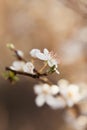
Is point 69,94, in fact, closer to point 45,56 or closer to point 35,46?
point 45,56

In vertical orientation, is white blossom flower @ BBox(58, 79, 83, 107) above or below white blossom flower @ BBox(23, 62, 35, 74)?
above

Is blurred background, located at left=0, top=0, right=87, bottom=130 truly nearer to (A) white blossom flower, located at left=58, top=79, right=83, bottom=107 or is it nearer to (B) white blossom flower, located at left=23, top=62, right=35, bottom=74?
(A) white blossom flower, located at left=58, top=79, right=83, bottom=107

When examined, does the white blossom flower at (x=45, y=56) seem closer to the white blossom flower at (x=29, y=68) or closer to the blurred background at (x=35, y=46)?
the white blossom flower at (x=29, y=68)

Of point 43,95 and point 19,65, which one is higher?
point 43,95

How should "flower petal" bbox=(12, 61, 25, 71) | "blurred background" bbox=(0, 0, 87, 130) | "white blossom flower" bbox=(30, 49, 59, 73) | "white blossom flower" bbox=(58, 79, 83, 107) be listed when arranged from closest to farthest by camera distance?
"white blossom flower" bbox=(30, 49, 59, 73) → "flower petal" bbox=(12, 61, 25, 71) → "white blossom flower" bbox=(58, 79, 83, 107) → "blurred background" bbox=(0, 0, 87, 130)

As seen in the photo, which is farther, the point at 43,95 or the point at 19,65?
the point at 43,95

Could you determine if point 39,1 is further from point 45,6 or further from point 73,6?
point 73,6

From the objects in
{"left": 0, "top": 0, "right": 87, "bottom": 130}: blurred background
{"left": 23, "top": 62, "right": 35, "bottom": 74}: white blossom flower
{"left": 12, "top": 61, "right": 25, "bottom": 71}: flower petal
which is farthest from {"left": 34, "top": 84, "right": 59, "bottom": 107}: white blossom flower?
{"left": 0, "top": 0, "right": 87, "bottom": 130}: blurred background

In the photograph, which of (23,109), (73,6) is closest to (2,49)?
(23,109)

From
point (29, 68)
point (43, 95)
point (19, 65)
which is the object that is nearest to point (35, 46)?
point (43, 95)
